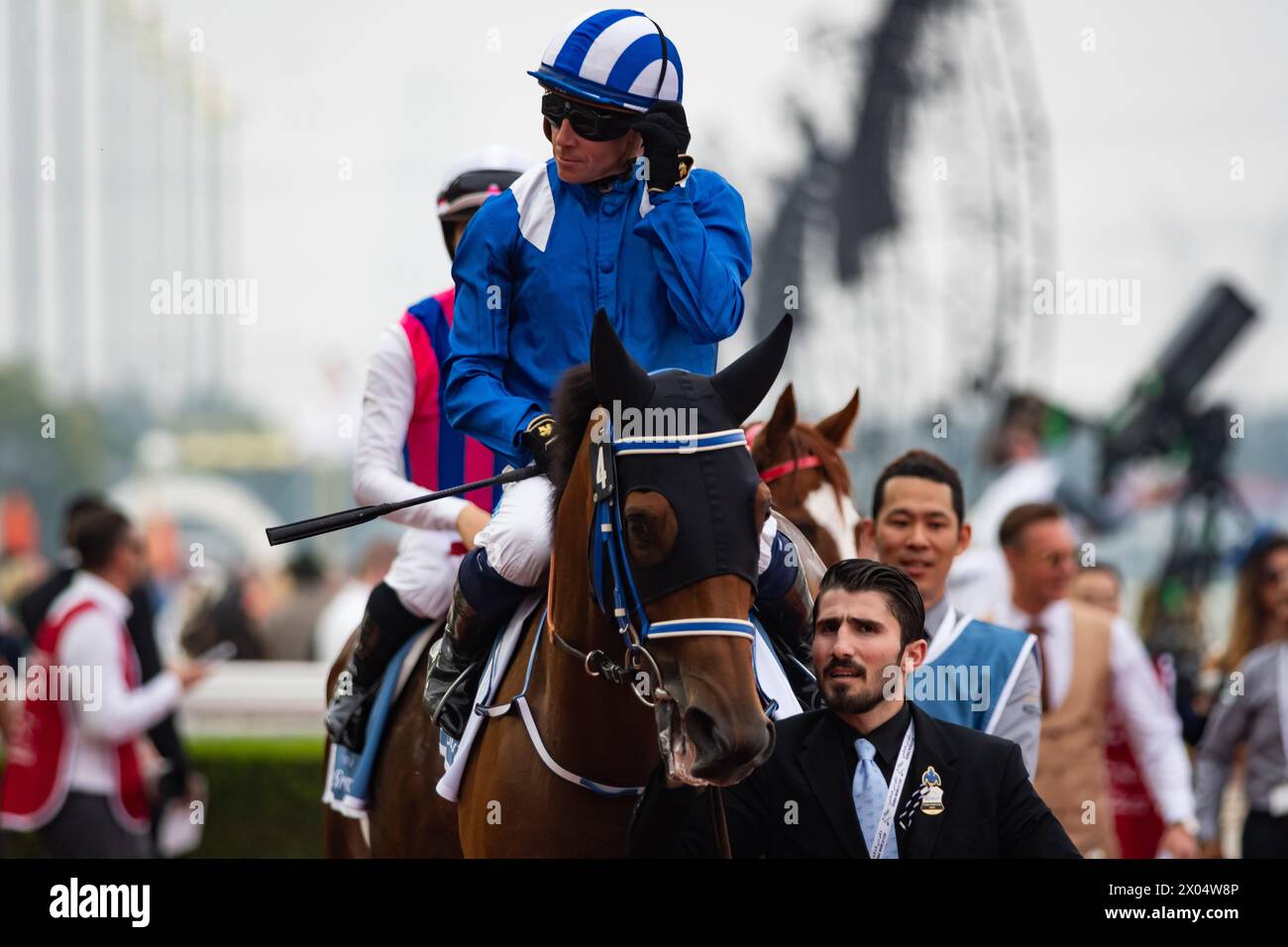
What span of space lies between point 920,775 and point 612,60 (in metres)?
1.70

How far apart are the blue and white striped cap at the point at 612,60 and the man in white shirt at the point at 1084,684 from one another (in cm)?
331

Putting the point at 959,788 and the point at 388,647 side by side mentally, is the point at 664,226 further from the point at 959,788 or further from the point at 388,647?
the point at 388,647

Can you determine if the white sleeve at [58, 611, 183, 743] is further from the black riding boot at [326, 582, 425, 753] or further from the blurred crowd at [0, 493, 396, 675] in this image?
the black riding boot at [326, 582, 425, 753]

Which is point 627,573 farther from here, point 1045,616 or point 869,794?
point 1045,616

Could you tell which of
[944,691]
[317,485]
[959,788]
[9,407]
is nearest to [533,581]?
[959,788]

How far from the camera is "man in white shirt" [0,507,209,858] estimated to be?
7484mm

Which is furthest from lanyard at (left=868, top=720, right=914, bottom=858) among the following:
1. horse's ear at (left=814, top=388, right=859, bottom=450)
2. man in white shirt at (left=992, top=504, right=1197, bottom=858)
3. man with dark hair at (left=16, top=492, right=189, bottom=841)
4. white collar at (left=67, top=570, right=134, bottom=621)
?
man with dark hair at (left=16, top=492, right=189, bottom=841)

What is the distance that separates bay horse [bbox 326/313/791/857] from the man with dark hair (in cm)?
435

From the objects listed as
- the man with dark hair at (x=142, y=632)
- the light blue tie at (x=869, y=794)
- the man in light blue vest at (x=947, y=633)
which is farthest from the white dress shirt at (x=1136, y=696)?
the man with dark hair at (x=142, y=632)

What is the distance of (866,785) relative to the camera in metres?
3.63

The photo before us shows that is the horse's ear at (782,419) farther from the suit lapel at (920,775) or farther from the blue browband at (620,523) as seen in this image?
the blue browband at (620,523)

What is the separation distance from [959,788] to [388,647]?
2.08m

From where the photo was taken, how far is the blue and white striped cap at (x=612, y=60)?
3.95 metres

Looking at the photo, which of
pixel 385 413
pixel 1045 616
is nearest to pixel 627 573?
pixel 385 413
